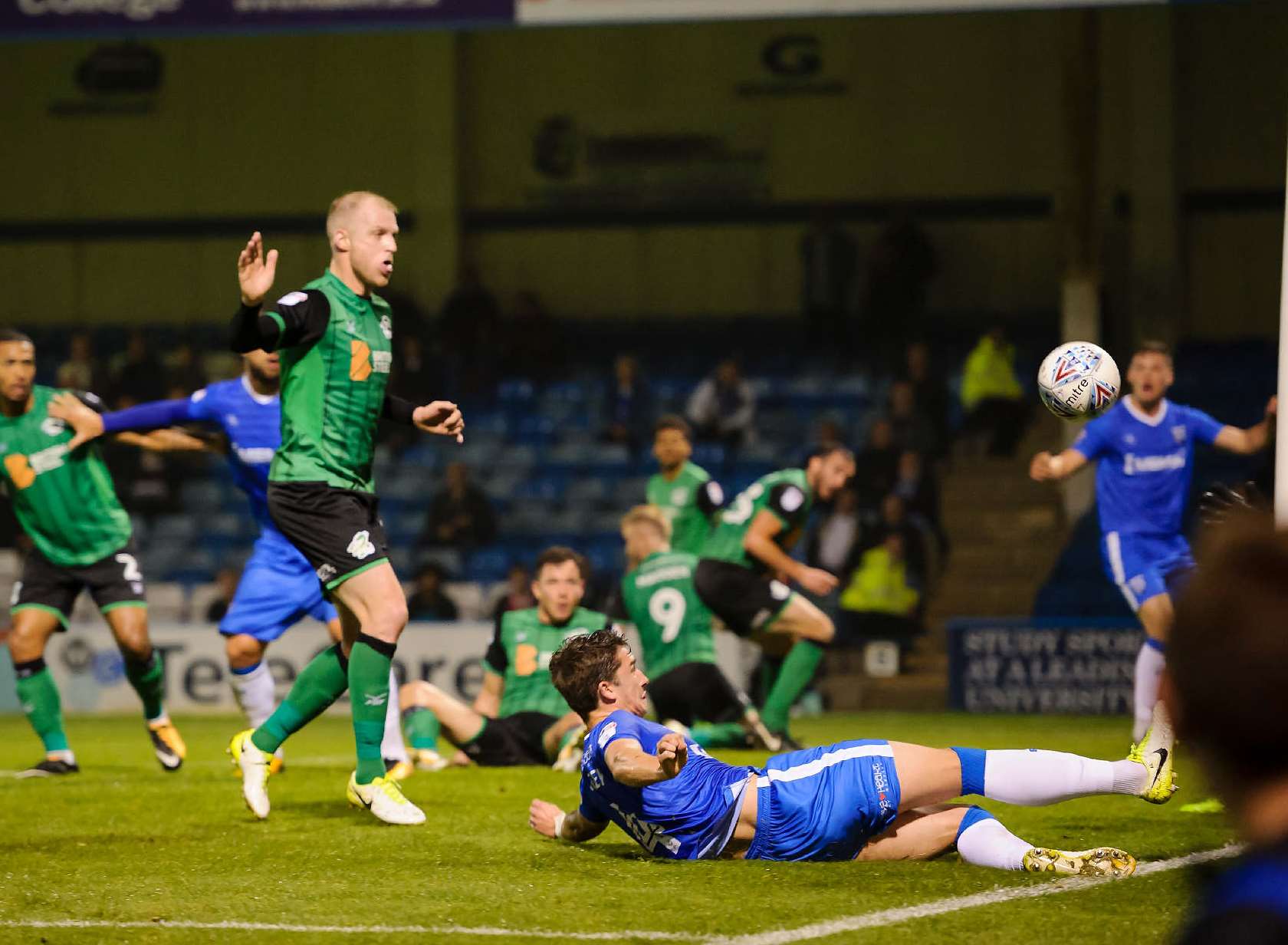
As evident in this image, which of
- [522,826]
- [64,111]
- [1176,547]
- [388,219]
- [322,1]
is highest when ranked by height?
[64,111]

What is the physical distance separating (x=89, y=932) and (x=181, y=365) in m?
15.4

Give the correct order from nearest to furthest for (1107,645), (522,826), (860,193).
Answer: (522,826) < (1107,645) < (860,193)

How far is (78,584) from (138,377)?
10.2 meters

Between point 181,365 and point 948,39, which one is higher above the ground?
point 948,39

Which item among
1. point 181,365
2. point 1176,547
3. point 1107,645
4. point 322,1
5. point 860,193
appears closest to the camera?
point 1176,547

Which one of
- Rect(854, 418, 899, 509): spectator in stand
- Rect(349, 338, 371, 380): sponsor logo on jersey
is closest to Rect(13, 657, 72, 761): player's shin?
Rect(349, 338, 371, 380): sponsor logo on jersey

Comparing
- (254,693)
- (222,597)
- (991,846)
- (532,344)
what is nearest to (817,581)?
(254,693)

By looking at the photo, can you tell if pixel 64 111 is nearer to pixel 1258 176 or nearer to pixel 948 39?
pixel 948 39

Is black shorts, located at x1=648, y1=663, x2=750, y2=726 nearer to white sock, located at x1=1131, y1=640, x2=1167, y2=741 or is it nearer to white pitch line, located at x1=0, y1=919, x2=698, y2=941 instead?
white sock, located at x1=1131, y1=640, x2=1167, y2=741

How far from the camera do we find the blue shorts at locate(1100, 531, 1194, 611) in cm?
913

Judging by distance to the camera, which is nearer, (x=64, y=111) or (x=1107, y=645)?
(x=1107, y=645)

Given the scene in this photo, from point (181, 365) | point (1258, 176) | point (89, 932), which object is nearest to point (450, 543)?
point (181, 365)

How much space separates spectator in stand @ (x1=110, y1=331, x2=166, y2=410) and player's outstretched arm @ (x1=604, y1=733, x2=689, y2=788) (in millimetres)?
14240

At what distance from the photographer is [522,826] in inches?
262
